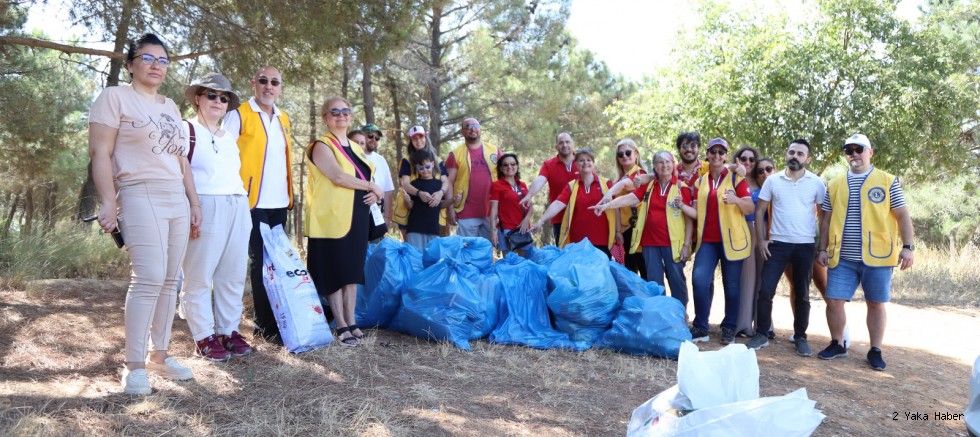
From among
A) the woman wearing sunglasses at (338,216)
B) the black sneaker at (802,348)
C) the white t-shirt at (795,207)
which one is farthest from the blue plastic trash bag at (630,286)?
the woman wearing sunglasses at (338,216)

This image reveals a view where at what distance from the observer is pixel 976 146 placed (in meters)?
14.2

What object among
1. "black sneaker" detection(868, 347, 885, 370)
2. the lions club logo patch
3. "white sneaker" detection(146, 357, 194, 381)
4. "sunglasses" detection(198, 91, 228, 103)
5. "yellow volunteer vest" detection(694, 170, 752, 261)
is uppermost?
"sunglasses" detection(198, 91, 228, 103)

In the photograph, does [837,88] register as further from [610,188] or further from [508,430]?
[508,430]

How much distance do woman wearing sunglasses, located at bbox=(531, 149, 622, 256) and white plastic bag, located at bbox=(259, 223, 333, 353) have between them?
214 centimetres

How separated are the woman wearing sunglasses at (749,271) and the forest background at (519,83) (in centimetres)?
287

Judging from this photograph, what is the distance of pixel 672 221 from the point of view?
17.1ft

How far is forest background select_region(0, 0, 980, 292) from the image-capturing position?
5.57 m

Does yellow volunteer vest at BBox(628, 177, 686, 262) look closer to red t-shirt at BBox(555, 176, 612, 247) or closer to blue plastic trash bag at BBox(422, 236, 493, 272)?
red t-shirt at BBox(555, 176, 612, 247)

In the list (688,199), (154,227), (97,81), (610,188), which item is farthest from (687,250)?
(97,81)

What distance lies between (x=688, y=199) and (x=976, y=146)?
12.4m

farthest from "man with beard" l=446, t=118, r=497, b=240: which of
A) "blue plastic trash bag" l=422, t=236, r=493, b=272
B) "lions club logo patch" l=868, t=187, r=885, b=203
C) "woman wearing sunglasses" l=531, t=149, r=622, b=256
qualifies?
"lions club logo patch" l=868, t=187, r=885, b=203

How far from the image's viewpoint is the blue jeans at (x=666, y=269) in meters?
5.24

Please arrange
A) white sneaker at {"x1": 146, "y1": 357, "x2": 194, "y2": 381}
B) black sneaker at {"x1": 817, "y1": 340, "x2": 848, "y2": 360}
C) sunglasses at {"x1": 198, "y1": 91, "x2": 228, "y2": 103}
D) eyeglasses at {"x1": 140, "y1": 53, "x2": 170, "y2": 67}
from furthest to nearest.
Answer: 1. black sneaker at {"x1": 817, "y1": 340, "x2": 848, "y2": 360}
2. sunglasses at {"x1": 198, "y1": 91, "x2": 228, "y2": 103}
3. white sneaker at {"x1": 146, "y1": 357, "x2": 194, "y2": 381}
4. eyeglasses at {"x1": 140, "y1": 53, "x2": 170, "y2": 67}

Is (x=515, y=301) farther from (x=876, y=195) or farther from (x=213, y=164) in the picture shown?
(x=876, y=195)
